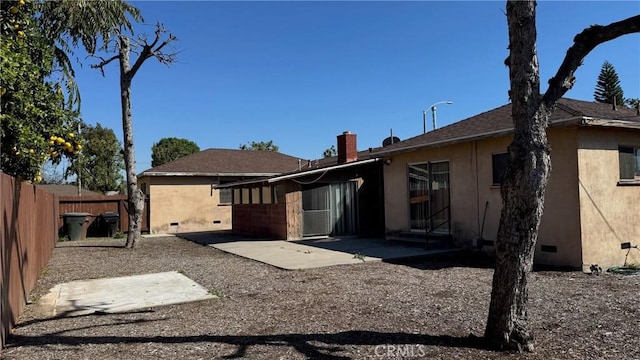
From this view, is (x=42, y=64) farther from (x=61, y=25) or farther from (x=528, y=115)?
(x=528, y=115)

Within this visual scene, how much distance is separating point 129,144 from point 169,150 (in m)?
53.0

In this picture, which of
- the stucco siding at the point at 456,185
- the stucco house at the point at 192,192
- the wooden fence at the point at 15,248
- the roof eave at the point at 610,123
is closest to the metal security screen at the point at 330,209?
the stucco siding at the point at 456,185

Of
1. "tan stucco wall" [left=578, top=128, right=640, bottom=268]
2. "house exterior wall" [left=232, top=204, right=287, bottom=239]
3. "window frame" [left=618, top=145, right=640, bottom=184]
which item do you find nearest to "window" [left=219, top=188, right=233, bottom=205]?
"house exterior wall" [left=232, top=204, right=287, bottom=239]

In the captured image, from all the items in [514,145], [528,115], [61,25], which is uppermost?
[61,25]

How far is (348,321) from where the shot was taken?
5926 millimetres

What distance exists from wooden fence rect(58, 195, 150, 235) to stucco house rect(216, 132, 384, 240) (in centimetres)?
725

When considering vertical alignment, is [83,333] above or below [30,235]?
below

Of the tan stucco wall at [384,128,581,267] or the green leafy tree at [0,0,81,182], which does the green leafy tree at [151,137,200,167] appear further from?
the green leafy tree at [0,0,81,182]

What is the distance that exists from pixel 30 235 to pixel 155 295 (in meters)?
2.70

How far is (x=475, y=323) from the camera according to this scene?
5699mm

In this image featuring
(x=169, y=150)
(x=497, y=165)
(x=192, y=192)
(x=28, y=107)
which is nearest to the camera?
(x=28, y=107)

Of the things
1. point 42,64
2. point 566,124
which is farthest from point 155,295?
point 566,124

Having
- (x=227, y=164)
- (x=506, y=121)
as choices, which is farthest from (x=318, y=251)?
(x=227, y=164)
